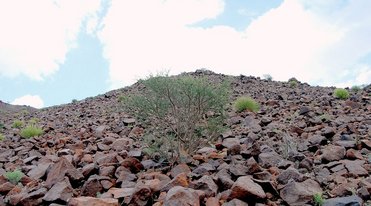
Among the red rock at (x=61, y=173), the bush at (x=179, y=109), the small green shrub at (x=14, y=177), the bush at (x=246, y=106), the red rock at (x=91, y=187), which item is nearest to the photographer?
the red rock at (x=91, y=187)

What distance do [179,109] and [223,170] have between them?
226 cm

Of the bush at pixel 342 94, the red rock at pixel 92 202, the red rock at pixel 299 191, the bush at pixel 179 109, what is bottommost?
the red rock at pixel 299 191

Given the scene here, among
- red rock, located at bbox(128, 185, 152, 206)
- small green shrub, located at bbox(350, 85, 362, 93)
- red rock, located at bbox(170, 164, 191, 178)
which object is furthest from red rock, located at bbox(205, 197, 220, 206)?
small green shrub, located at bbox(350, 85, 362, 93)

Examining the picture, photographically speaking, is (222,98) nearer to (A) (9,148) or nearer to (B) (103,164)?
(B) (103,164)

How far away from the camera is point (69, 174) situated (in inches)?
244

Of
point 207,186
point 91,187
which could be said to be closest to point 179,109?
point 91,187

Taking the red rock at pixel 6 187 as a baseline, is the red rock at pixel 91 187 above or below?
below

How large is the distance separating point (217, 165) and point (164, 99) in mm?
1992

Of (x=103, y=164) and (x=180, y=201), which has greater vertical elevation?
(x=103, y=164)

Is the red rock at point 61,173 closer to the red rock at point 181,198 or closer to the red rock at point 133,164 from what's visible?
the red rock at point 133,164

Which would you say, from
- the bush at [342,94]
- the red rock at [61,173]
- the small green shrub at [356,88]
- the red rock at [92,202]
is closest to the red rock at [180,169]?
the red rock at [61,173]

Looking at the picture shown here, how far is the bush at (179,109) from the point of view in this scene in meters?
7.79

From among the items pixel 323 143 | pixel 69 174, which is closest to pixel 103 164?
Result: pixel 69 174

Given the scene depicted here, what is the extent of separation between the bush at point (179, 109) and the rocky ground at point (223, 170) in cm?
33
